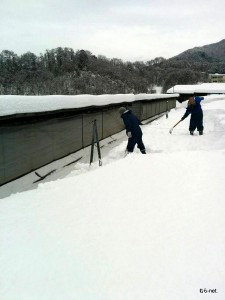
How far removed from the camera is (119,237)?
3123mm

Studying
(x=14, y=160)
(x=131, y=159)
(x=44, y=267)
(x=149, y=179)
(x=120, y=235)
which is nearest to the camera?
(x=44, y=267)

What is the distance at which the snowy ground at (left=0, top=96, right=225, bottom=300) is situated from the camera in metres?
2.48

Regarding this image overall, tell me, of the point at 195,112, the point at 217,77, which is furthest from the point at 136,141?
the point at 217,77

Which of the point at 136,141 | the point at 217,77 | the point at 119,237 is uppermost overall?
the point at 217,77

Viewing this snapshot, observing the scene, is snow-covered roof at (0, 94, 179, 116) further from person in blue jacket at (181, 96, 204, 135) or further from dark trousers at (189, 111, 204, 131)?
dark trousers at (189, 111, 204, 131)

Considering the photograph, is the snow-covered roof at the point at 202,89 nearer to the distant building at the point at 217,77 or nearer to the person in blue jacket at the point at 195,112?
the person in blue jacket at the point at 195,112

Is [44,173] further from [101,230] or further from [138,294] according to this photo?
[138,294]

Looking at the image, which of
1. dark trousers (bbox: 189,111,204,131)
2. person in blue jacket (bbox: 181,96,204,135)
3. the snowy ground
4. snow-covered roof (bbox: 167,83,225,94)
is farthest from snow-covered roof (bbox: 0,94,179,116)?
snow-covered roof (bbox: 167,83,225,94)

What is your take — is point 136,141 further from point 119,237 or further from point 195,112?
point 119,237

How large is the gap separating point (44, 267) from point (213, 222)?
1834mm

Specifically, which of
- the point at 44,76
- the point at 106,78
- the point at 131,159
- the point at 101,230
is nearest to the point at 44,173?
the point at 131,159

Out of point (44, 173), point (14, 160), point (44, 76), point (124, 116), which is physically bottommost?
point (44, 173)

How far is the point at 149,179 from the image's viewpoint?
4.68m

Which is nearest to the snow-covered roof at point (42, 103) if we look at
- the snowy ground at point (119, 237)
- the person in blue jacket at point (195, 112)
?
the snowy ground at point (119, 237)
